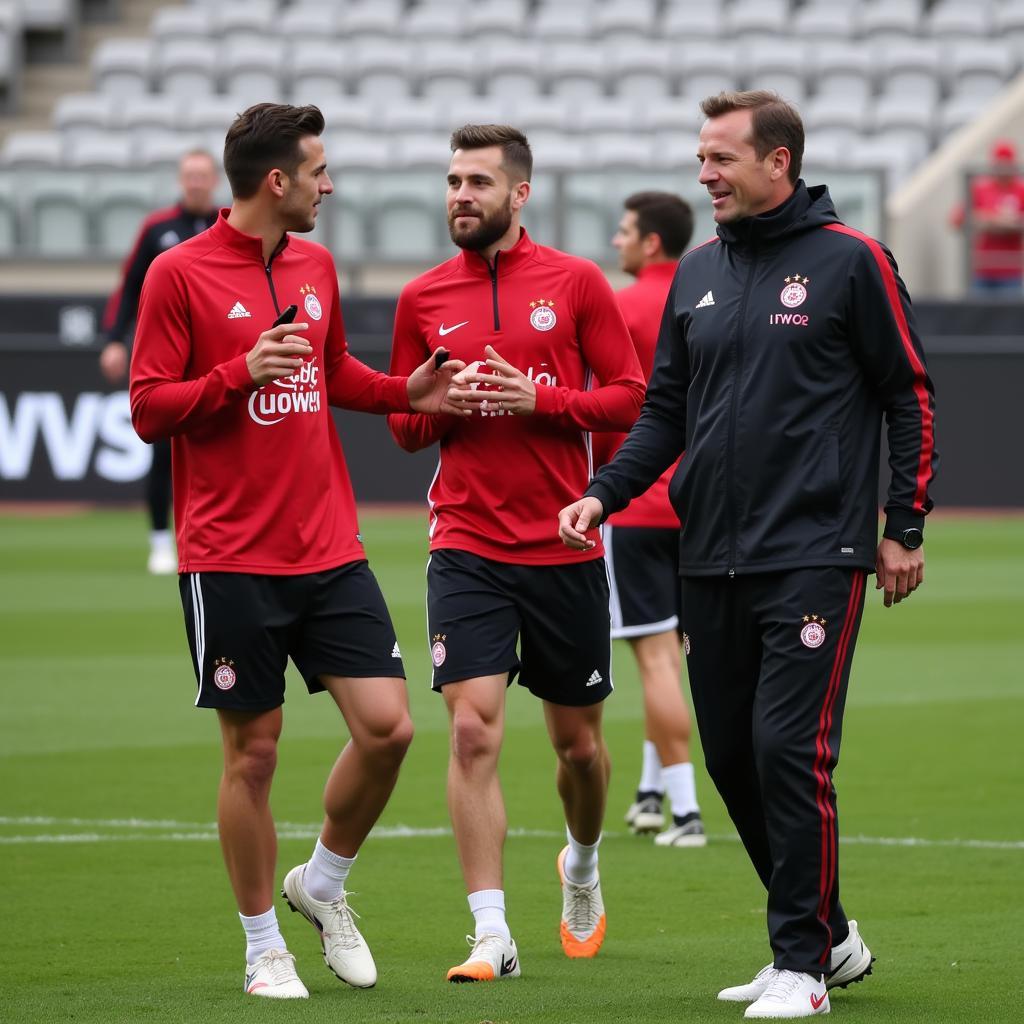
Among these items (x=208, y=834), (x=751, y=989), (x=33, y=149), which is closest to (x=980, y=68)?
(x=33, y=149)

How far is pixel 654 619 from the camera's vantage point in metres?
7.93

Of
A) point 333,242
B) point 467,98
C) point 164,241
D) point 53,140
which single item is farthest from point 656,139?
point 164,241

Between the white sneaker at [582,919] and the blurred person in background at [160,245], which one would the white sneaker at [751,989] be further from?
the blurred person in background at [160,245]

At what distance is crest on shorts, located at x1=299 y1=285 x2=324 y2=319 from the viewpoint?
18.4ft

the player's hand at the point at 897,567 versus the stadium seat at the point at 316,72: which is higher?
the player's hand at the point at 897,567

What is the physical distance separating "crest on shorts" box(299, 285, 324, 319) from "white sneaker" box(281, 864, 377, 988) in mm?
1537

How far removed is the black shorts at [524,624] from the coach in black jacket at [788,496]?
0.56 metres

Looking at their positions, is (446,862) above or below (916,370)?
below

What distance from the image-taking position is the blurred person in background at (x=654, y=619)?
7680 mm

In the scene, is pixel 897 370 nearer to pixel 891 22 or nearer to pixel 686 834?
pixel 686 834

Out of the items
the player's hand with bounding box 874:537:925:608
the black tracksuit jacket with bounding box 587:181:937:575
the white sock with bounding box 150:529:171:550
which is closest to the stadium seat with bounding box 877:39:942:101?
the white sock with bounding box 150:529:171:550

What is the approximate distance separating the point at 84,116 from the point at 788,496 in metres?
23.2

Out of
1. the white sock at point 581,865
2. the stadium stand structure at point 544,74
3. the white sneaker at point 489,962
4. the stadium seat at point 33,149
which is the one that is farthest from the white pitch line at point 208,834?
the stadium seat at point 33,149

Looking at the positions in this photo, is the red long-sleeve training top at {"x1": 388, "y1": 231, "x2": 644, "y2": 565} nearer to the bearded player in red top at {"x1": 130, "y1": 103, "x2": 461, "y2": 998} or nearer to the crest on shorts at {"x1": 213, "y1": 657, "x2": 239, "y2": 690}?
the bearded player in red top at {"x1": 130, "y1": 103, "x2": 461, "y2": 998}
